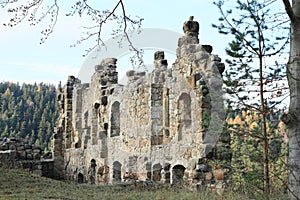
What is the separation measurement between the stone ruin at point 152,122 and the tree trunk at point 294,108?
4392 mm

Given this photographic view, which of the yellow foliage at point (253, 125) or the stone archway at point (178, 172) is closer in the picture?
the yellow foliage at point (253, 125)

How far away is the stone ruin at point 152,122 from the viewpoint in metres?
12.8

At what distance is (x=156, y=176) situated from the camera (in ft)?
49.0

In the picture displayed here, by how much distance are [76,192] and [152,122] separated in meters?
4.99

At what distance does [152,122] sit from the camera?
15406 millimetres

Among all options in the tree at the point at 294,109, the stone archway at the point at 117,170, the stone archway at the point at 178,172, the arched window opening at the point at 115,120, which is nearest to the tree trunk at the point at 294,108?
the tree at the point at 294,109

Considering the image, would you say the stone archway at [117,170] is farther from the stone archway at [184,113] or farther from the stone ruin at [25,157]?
the stone archway at [184,113]

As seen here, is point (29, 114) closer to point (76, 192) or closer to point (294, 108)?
point (76, 192)

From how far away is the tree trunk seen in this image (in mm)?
5855

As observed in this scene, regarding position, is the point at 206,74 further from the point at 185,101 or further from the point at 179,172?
the point at 179,172

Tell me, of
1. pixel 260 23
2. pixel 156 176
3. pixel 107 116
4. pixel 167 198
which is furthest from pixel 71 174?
pixel 260 23

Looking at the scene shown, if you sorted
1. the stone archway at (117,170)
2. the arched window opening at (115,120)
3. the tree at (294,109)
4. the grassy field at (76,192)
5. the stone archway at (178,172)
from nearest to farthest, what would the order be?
the tree at (294,109) → the grassy field at (76,192) → the stone archway at (178,172) → the stone archway at (117,170) → the arched window opening at (115,120)

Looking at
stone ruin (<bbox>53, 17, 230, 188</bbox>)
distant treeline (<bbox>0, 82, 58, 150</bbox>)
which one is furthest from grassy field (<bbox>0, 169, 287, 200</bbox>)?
distant treeline (<bbox>0, 82, 58, 150</bbox>)

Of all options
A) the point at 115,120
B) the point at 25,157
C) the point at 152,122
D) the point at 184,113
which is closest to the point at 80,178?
the point at 25,157
